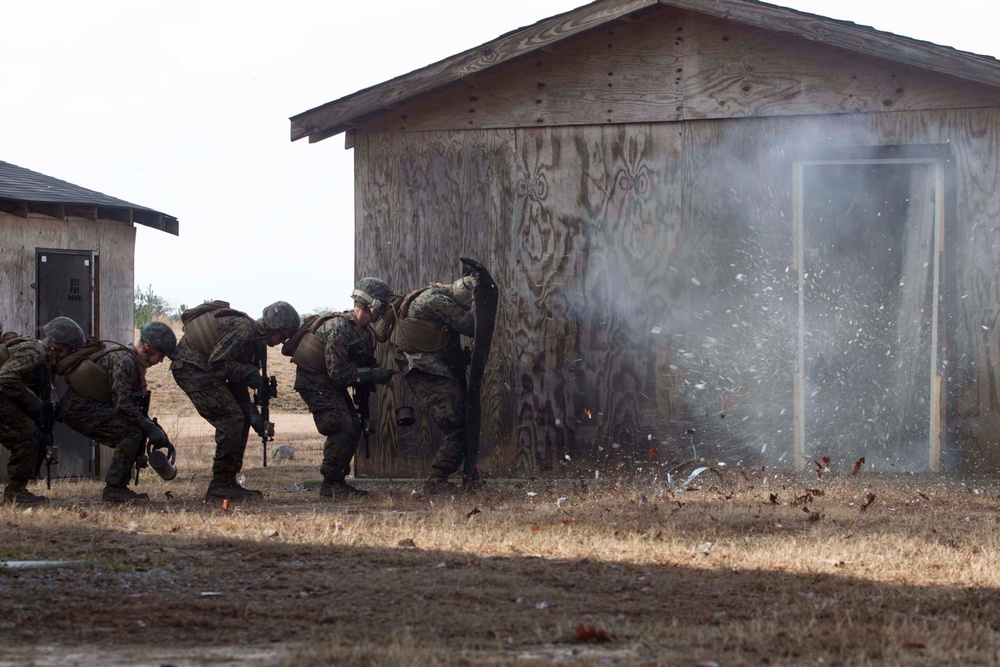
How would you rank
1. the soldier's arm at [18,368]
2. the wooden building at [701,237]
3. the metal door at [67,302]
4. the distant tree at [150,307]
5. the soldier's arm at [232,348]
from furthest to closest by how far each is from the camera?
the distant tree at [150,307] → the metal door at [67,302] → the wooden building at [701,237] → the soldier's arm at [232,348] → the soldier's arm at [18,368]

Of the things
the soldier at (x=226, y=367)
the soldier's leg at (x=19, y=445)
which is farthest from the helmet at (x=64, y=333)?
the soldier at (x=226, y=367)

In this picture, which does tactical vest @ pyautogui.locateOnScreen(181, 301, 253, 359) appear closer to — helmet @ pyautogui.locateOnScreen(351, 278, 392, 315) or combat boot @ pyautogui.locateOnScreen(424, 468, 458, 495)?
helmet @ pyautogui.locateOnScreen(351, 278, 392, 315)

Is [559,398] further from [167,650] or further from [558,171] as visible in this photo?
[167,650]

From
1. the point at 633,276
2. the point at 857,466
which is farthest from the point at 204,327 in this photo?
the point at 857,466

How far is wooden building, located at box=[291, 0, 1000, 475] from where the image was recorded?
10.2 metres

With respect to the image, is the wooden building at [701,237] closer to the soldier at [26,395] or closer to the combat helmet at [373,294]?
the combat helmet at [373,294]

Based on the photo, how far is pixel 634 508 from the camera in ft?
28.4

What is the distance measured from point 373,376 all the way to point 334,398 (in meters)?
0.37

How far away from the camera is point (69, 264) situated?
40.8 feet

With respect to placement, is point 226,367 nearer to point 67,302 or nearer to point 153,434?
point 153,434

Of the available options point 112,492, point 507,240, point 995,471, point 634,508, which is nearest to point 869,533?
point 634,508

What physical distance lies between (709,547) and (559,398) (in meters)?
3.81

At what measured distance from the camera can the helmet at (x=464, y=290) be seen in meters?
10.0

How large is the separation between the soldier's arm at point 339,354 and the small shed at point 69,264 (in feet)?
12.2
